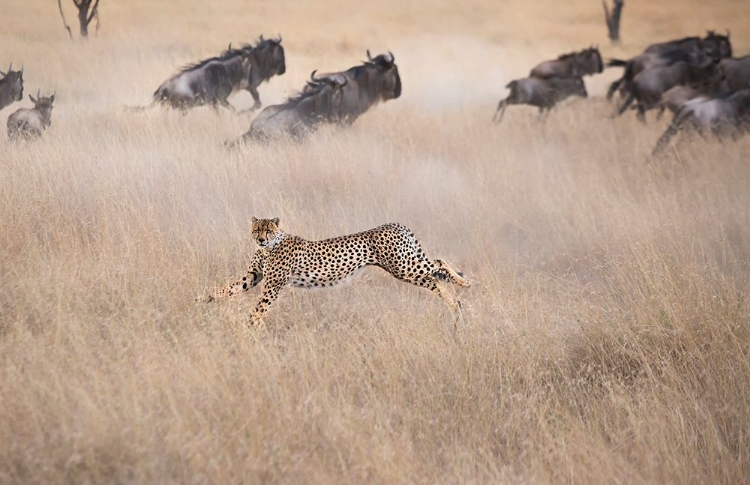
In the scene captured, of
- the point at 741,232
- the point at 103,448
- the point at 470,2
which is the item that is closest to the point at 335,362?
the point at 103,448

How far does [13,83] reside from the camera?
7.13 meters

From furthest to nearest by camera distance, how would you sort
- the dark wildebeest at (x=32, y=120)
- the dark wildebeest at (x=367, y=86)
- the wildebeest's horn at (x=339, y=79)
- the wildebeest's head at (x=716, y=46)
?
the wildebeest's head at (x=716, y=46)
the dark wildebeest at (x=367, y=86)
the wildebeest's horn at (x=339, y=79)
the dark wildebeest at (x=32, y=120)

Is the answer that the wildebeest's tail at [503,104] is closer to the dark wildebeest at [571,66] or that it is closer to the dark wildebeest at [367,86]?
the dark wildebeest at [571,66]

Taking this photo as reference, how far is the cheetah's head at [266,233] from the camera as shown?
4.32 m

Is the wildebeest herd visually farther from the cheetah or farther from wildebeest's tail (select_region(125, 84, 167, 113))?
the cheetah

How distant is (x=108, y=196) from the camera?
18.7ft

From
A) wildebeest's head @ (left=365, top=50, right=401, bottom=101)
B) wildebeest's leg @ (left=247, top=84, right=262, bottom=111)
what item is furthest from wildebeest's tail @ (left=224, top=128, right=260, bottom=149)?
wildebeest's head @ (left=365, top=50, right=401, bottom=101)

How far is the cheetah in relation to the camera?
14.1 ft

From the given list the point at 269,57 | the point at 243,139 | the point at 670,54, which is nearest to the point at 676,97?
the point at 670,54

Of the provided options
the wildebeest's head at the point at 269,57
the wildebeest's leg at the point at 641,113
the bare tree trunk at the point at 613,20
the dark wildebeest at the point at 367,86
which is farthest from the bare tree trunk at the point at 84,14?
the bare tree trunk at the point at 613,20

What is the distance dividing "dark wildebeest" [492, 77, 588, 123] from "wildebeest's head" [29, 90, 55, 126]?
465cm

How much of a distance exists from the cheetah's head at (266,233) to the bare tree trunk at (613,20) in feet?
43.0

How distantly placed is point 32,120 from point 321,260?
3.39m

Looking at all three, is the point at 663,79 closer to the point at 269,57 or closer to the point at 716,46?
the point at 716,46
